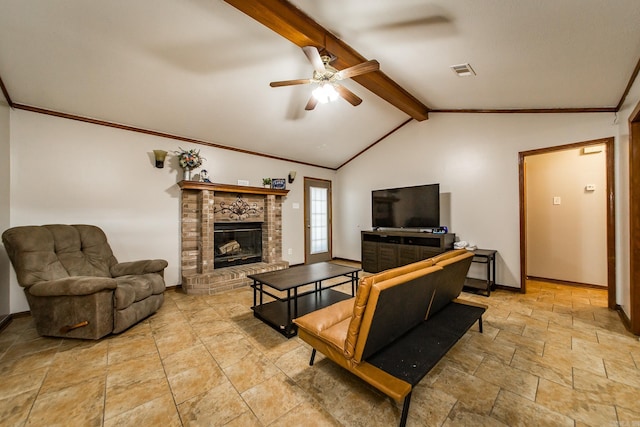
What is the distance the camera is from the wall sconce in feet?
12.6

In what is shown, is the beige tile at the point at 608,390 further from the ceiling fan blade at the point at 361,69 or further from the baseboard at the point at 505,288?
the ceiling fan blade at the point at 361,69

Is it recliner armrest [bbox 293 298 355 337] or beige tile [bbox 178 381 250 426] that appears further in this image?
recliner armrest [bbox 293 298 355 337]

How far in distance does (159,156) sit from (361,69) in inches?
128

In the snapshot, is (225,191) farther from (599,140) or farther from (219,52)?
A: (599,140)

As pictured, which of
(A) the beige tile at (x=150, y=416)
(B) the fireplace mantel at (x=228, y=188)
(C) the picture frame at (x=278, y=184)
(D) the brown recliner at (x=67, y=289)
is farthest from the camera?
(C) the picture frame at (x=278, y=184)

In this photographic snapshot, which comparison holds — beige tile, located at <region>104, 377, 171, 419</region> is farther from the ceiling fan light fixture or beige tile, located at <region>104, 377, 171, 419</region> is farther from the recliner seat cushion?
the ceiling fan light fixture

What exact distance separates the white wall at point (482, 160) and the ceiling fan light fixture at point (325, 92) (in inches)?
109

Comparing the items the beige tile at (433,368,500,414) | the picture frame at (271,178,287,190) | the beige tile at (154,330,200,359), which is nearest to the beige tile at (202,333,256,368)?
the beige tile at (154,330,200,359)

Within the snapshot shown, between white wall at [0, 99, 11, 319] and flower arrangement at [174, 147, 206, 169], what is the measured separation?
5.82ft

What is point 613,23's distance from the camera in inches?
71.2

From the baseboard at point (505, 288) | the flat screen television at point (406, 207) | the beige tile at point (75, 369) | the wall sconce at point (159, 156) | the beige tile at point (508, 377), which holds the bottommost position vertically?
the beige tile at point (508, 377)

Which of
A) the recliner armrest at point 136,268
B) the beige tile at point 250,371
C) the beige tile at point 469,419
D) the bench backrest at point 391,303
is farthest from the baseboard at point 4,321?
the beige tile at point 469,419

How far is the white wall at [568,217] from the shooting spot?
12.8ft

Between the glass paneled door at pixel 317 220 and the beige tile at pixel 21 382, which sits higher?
the glass paneled door at pixel 317 220
